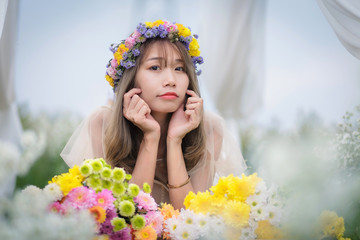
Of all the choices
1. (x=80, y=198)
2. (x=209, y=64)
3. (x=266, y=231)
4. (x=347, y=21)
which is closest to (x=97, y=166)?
(x=80, y=198)

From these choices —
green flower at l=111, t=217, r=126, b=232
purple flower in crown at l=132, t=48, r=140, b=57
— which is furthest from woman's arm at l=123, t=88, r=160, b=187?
green flower at l=111, t=217, r=126, b=232

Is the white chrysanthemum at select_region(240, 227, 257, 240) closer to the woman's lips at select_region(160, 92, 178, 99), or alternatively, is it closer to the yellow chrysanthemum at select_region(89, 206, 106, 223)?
the yellow chrysanthemum at select_region(89, 206, 106, 223)

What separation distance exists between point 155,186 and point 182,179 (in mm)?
290

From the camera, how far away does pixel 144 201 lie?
61.9 inches

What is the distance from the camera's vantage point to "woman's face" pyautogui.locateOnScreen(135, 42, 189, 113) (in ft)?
7.32

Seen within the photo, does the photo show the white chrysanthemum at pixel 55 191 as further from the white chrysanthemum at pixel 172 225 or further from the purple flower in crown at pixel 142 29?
the purple flower in crown at pixel 142 29

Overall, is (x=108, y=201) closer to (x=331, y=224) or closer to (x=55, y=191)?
(x=55, y=191)

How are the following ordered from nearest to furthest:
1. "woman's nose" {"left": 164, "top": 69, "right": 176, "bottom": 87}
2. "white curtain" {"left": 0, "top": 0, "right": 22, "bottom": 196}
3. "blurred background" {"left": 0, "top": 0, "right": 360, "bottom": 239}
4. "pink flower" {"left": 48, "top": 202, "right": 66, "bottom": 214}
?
"pink flower" {"left": 48, "top": 202, "right": 66, "bottom": 214} → "woman's nose" {"left": 164, "top": 69, "right": 176, "bottom": 87} → "white curtain" {"left": 0, "top": 0, "right": 22, "bottom": 196} → "blurred background" {"left": 0, "top": 0, "right": 360, "bottom": 239}

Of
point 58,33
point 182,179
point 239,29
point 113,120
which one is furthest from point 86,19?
point 182,179

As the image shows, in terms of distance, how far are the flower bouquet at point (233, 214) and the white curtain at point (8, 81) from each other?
5.36 feet

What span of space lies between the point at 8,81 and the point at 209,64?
1.61 meters

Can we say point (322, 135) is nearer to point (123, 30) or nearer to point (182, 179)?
point (182, 179)

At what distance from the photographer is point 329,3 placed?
239cm

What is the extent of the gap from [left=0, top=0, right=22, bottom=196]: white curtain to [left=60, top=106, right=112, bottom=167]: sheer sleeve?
0.57 meters
